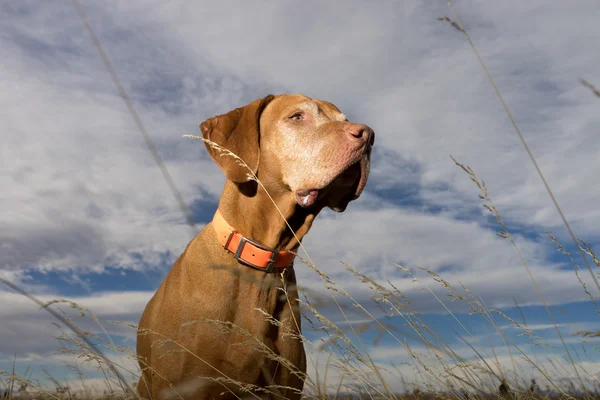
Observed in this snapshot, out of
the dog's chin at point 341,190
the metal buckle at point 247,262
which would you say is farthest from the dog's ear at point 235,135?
the metal buckle at point 247,262

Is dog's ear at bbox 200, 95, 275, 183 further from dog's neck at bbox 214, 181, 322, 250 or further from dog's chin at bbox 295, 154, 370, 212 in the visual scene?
dog's chin at bbox 295, 154, 370, 212

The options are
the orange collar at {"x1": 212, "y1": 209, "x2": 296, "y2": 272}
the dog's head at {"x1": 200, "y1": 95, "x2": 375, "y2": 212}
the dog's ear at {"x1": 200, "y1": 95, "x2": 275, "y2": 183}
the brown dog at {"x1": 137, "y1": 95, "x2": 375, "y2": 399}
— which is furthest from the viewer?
the dog's ear at {"x1": 200, "y1": 95, "x2": 275, "y2": 183}

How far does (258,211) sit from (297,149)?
596 mm

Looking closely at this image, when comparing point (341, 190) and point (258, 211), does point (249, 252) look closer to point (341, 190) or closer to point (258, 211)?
point (258, 211)

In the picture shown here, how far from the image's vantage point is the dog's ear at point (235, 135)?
4.30 meters

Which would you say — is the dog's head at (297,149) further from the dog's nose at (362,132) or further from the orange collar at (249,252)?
the orange collar at (249,252)

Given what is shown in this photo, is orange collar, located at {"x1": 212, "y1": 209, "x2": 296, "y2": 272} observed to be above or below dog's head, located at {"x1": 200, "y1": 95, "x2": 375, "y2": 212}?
below

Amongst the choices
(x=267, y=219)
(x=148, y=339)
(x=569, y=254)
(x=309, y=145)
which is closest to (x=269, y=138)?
(x=309, y=145)

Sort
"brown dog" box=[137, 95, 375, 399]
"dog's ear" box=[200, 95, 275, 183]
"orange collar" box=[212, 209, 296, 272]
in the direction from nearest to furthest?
"brown dog" box=[137, 95, 375, 399] → "orange collar" box=[212, 209, 296, 272] → "dog's ear" box=[200, 95, 275, 183]

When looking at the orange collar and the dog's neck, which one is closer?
the orange collar

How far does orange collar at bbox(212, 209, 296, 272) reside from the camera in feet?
13.1

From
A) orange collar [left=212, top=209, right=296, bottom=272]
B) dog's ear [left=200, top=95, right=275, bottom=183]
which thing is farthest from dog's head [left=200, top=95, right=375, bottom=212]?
orange collar [left=212, top=209, right=296, bottom=272]

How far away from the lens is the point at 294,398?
13.1 ft

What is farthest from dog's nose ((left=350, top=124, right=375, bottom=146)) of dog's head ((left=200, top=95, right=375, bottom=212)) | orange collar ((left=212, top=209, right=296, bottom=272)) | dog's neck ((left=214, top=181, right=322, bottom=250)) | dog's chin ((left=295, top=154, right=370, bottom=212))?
orange collar ((left=212, top=209, right=296, bottom=272))
